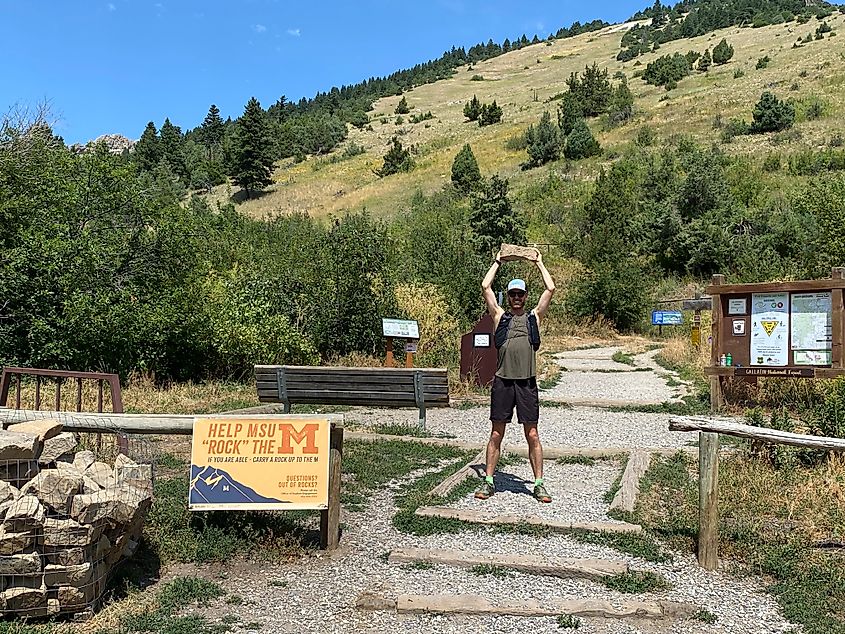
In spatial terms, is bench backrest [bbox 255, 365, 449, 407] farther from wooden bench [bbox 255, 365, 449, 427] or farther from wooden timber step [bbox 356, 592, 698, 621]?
wooden timber step [bbox 356, 592, 698, 621]

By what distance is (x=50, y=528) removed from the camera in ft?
12.9

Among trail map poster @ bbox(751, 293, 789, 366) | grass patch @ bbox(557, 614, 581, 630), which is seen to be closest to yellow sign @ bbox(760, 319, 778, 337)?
trail map poster @ bbox(751, 293, 789, 366)

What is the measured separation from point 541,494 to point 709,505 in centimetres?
163

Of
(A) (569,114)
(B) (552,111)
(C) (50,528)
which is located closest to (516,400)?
(C) (50,528)

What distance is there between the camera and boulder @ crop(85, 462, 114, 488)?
4.46m

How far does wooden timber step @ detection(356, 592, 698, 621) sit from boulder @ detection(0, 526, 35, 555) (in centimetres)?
189

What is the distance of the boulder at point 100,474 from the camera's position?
446cm

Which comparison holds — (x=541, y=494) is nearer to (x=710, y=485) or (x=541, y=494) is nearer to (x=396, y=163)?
(x=710, y=485)

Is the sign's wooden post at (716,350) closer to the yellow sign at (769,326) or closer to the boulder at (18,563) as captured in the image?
the yellow sign at (769,326)

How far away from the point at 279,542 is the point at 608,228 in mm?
25906

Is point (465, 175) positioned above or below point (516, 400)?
above

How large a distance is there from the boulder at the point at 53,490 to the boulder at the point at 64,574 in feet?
1.03

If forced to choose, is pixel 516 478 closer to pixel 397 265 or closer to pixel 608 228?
pixel 397 265

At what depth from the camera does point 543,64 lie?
350ft
